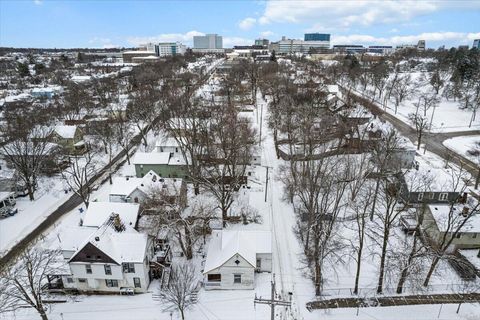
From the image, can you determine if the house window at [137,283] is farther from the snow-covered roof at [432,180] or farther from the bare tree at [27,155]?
the snow-covered roof at [432,180]

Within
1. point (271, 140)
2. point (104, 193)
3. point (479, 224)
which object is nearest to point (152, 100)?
point (271, 140)

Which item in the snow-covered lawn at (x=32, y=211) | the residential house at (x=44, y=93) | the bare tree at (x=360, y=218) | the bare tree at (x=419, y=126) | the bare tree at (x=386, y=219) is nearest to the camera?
the bare tree at (x=386, y=219)

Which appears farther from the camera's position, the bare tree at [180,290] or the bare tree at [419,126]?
the bare tree at [419,126]

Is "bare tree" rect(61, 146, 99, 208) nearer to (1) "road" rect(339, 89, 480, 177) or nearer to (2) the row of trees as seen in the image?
(2) the row of trees

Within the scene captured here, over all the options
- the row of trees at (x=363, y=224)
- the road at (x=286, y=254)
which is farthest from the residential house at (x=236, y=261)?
the row of trees at (x=363, y=224)

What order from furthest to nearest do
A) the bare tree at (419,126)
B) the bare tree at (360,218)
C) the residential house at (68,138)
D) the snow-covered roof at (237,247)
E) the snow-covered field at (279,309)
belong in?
the residential house at (68,138) < the bare tree at (419,126) < the snow-covered roof at (237,247) < the bare tree at (360,218) < the snow-covered field at (279,309)

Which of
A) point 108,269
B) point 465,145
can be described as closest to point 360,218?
point 108,269
